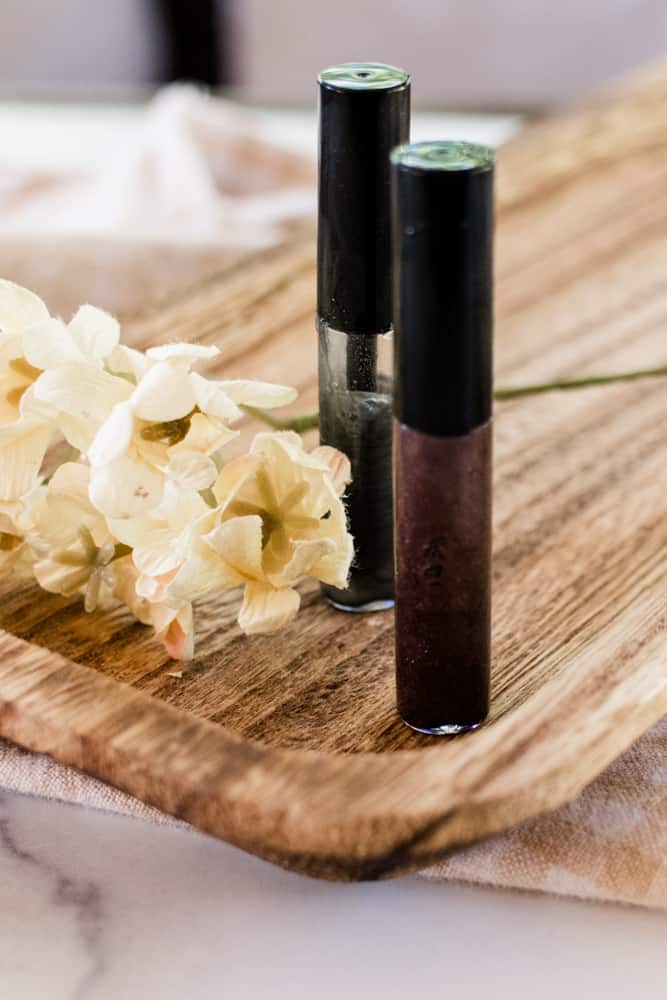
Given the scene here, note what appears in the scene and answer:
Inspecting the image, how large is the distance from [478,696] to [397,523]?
0.07m

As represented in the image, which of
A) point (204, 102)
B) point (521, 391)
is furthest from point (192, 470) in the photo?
point (204, 102)

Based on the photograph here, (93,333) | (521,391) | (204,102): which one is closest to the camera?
(93,333)

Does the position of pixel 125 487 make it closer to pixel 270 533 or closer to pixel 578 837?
pixel 270 533

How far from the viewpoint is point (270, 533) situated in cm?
51

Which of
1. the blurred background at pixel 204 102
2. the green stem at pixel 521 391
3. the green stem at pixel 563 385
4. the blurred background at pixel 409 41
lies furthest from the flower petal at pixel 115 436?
the blurred background at pixel 409 41

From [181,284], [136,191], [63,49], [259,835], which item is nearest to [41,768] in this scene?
[259,835]

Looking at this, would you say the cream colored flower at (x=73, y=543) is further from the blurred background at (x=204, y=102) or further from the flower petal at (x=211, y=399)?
the blurred background at (x=204, y=102)

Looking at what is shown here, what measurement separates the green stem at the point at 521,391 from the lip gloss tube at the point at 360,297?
1.8 inches

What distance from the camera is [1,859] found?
51 centimetres

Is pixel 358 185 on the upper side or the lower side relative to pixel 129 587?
upper

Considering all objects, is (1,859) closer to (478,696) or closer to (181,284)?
(478,696)

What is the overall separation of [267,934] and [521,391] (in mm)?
323

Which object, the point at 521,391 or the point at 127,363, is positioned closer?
the point at 127,363

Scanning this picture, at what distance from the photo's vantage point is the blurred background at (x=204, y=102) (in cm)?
94
